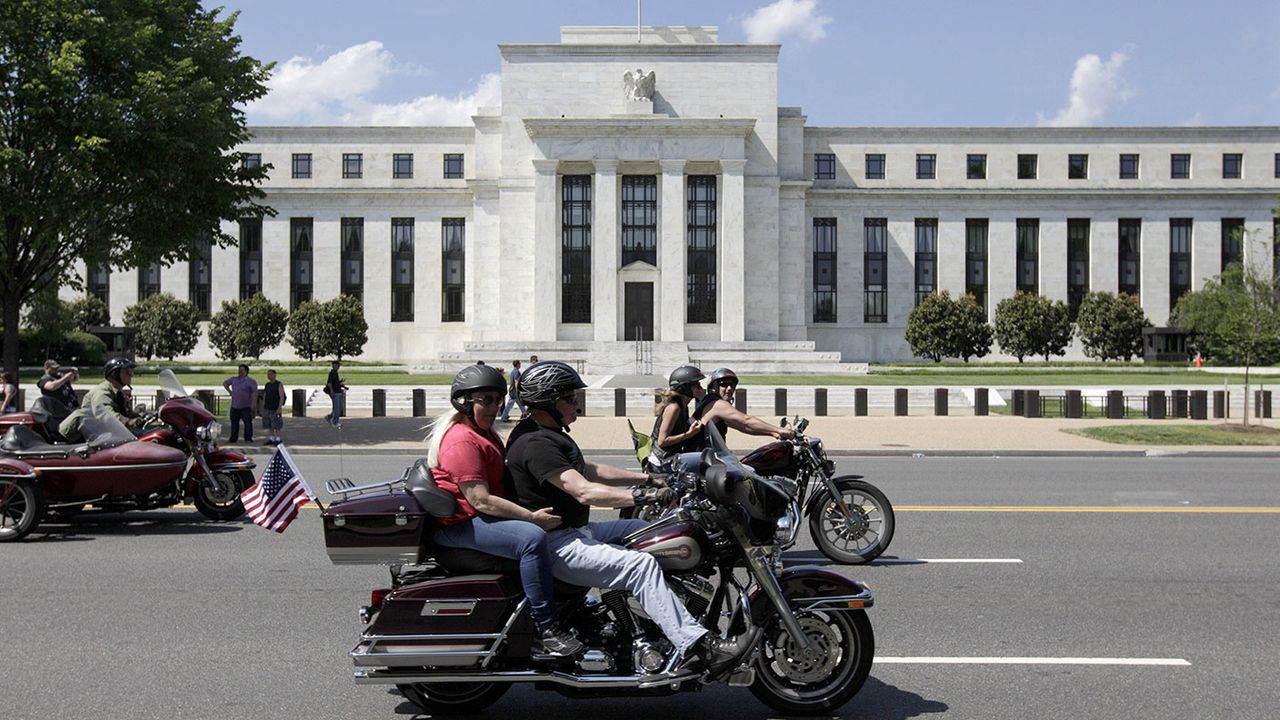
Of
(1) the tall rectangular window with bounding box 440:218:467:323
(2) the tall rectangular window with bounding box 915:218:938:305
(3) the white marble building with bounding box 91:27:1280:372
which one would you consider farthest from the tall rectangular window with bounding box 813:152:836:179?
(1) the tall rectangular window with bounding box 440:218:467:323

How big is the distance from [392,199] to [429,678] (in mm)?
71049

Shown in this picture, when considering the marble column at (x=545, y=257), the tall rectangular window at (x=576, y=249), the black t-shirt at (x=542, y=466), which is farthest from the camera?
the tall rectangular window at (x=576, y=249)

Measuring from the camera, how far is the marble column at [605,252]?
65.0m

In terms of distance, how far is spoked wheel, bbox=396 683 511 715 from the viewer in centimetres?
581

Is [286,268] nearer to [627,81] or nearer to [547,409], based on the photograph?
[627,81]

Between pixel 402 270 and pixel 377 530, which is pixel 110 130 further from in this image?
pixel 402 270

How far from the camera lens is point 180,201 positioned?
23.4m

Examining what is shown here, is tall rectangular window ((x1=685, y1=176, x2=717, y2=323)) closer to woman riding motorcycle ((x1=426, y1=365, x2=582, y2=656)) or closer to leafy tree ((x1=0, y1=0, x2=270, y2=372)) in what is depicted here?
leafy tree ((x1=0, y1=0, x2=270, y2=372))

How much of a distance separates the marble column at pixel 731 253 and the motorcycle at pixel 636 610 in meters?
59.8

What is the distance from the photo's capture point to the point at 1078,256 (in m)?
74.2

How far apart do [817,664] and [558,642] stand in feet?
4.56

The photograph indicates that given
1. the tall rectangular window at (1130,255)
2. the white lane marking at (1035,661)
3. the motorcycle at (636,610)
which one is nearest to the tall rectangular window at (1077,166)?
the tall rectangular window at (1130,255)

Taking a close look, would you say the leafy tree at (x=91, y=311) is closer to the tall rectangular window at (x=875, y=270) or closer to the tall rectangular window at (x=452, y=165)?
the tall rectangular window at (x=452, y=165)

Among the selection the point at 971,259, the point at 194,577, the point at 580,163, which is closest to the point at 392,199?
the point at 580,163
